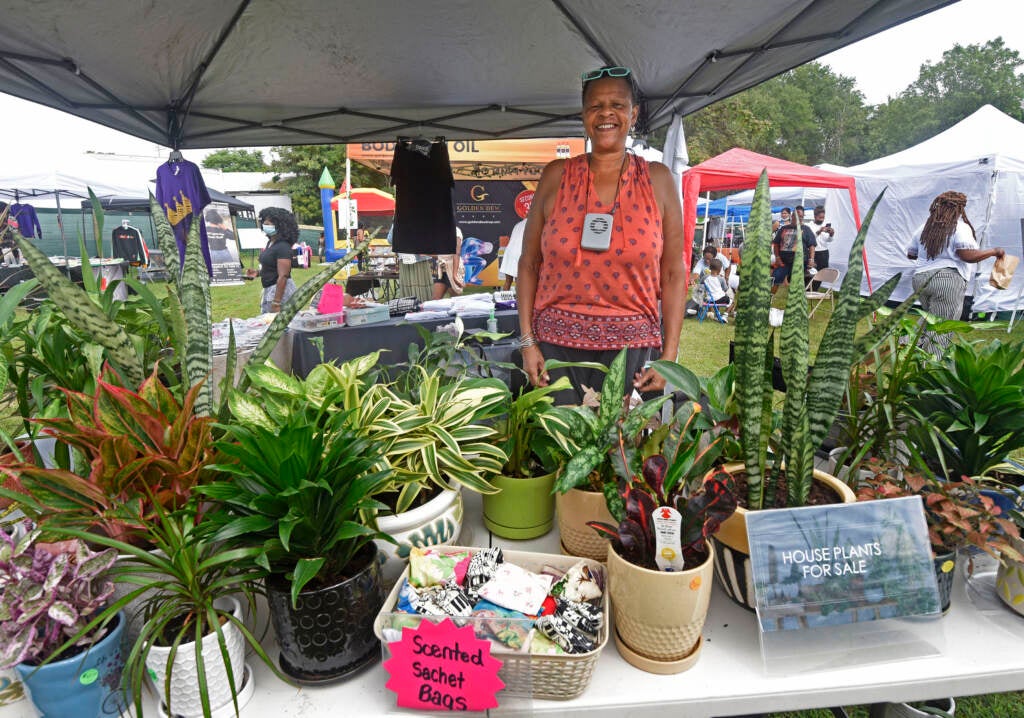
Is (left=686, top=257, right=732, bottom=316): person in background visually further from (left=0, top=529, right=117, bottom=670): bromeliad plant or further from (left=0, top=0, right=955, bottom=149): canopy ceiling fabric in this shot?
(left=0, top=529, right=117, bottom=670): bromeliad plant

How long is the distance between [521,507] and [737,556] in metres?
0.38

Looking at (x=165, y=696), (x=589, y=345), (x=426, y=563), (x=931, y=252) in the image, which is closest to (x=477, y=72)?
(x=589, y=345)

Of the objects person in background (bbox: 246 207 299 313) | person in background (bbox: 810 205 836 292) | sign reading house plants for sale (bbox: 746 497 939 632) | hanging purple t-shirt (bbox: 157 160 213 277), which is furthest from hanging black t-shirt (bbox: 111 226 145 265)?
person in background (bbox: 810 205 836 292)

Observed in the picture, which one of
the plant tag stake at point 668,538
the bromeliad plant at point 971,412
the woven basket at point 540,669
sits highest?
the bromeliad plant at point 971,412

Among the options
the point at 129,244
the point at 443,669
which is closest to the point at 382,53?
the point at 443,669

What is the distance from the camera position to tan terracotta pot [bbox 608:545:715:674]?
2.11 ft

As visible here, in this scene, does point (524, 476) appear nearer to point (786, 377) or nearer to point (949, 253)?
point (786, 377)

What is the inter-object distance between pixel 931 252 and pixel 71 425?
17.0 feet

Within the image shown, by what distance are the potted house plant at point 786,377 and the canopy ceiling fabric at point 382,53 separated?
1.78 m

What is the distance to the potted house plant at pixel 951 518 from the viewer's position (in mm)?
733

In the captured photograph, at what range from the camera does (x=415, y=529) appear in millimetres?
805

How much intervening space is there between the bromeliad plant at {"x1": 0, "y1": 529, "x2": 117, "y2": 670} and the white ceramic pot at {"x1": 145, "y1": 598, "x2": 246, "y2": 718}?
0.08 m

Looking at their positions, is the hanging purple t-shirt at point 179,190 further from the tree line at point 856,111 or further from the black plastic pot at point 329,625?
the tree line at point 856,111

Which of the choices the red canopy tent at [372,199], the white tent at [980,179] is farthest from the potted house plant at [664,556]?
the red canopy tent at [372,199]
